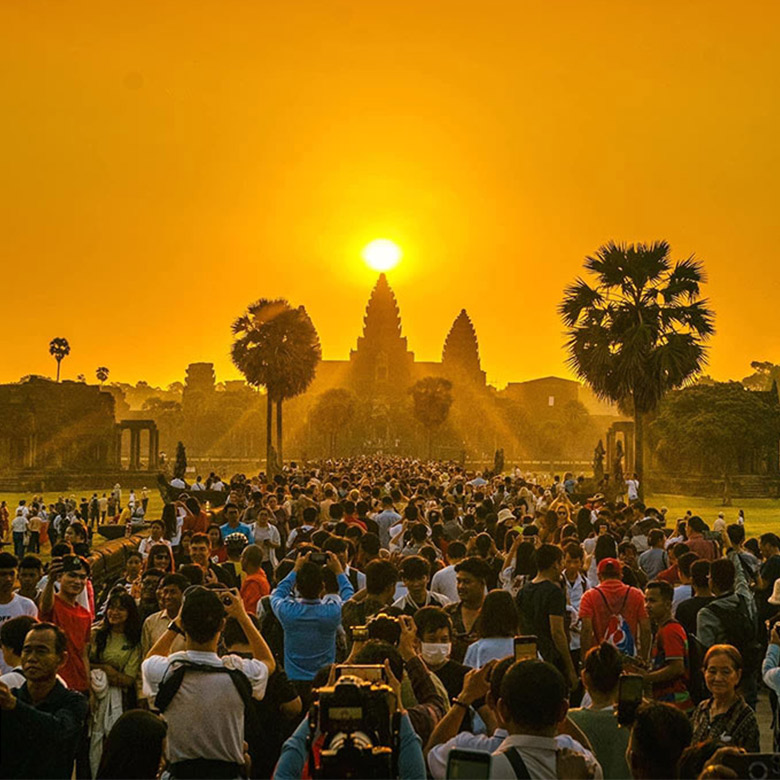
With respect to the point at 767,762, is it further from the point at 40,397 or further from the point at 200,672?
the point at 40,397

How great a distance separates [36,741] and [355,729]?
167 cm

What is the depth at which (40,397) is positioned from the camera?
241 ft

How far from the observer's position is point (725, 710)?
213 inches

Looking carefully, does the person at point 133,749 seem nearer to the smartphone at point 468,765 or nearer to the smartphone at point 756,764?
the smartphone at point 468,765

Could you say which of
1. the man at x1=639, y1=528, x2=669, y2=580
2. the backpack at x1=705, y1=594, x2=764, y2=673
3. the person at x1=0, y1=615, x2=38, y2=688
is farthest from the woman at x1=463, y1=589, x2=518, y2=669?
the man at x1=639, y1=528, x2=669, y2=580

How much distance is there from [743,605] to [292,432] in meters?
163

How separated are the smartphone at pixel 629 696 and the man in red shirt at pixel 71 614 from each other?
147 inches

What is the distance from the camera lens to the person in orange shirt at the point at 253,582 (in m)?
8.85

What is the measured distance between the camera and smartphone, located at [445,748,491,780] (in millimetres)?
3562

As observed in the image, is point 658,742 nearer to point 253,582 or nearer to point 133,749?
point 133,749

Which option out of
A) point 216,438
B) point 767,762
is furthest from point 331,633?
point 216,438

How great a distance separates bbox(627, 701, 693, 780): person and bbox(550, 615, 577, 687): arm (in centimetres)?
319

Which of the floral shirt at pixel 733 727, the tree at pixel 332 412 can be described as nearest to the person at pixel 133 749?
the floral shirt at pixel 733 727

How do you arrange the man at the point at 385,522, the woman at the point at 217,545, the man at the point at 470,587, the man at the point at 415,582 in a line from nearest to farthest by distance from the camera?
1. the man at the point at 470,587
2. the man at the point at 415,582
3. the woman at the point at 217,545
4. the man at the point at 385,522
